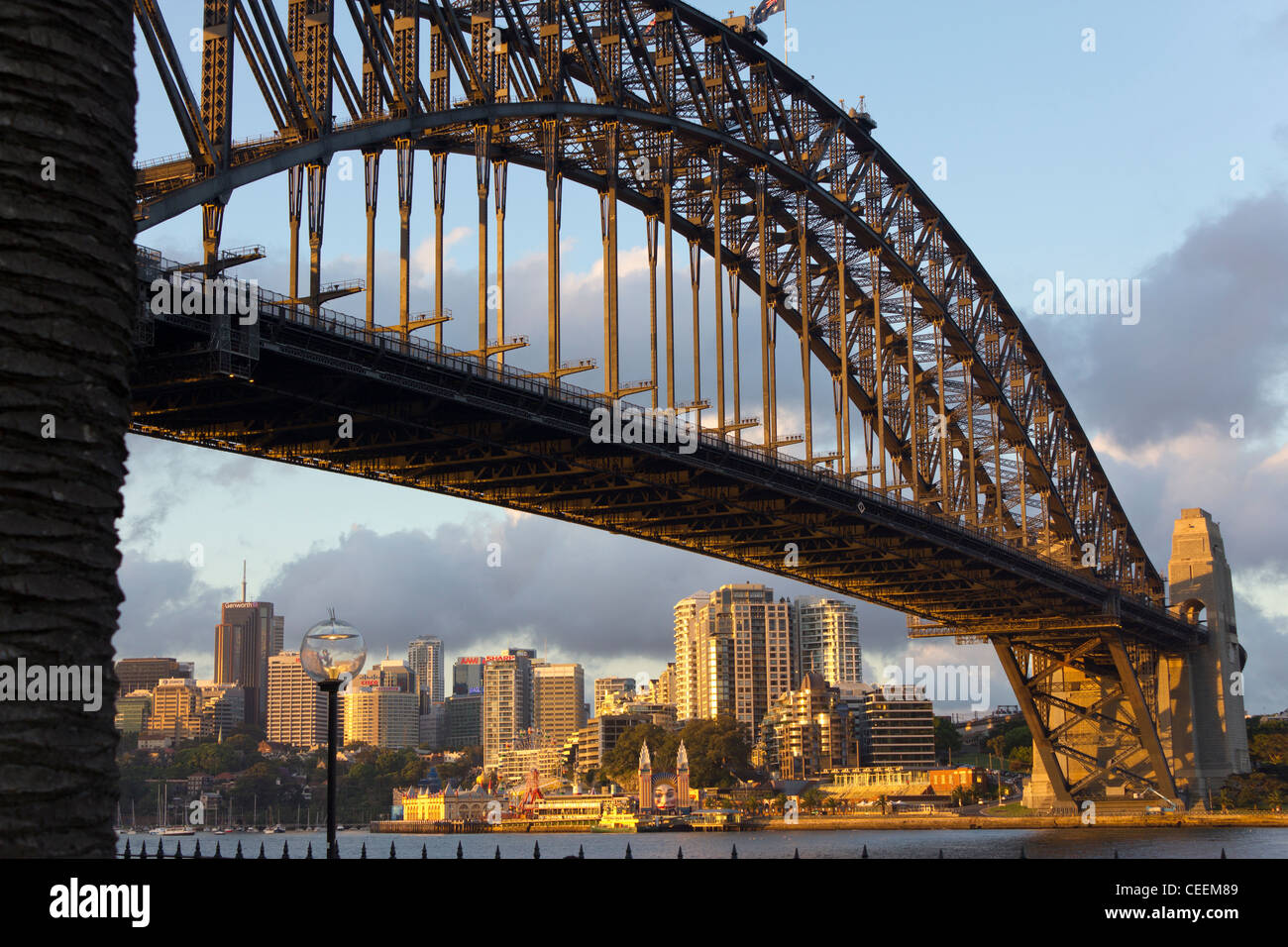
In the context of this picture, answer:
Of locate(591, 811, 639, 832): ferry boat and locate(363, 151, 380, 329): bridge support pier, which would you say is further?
locate(591, 811, 639, 832): ferry boat

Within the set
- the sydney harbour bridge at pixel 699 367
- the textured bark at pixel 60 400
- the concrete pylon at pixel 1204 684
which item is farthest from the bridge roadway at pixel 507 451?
the concrete pylon at pixel 1204 684

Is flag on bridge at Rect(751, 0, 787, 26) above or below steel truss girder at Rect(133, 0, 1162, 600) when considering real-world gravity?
above

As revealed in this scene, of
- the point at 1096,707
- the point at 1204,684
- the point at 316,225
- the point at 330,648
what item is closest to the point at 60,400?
the point at 330,648

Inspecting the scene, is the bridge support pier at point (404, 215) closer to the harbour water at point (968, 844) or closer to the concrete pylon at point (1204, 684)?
the harbour water at point (968, 844)

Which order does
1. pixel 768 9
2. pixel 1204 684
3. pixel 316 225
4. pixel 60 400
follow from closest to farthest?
pixel 60 400 → pixel 316 225 → pixel 768 9 → pixel 1204 684

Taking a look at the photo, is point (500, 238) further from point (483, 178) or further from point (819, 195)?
point (819, 195)

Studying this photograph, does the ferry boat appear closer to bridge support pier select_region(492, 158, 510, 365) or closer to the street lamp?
bridge support pier select_region(492, 158, 510, 365)

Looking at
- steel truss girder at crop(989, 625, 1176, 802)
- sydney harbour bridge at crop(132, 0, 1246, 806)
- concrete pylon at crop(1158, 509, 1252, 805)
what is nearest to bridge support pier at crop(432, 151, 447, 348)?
sydney harbour bridge at crop(132, 0, 1246, 806)
